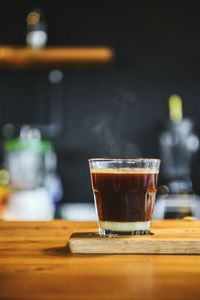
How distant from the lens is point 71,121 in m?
4.48

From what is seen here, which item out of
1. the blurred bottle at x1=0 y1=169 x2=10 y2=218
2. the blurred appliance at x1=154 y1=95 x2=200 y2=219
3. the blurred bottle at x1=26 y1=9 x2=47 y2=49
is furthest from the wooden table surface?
the blurred bottle at x1=26 y1=9 x2=47 y2=49

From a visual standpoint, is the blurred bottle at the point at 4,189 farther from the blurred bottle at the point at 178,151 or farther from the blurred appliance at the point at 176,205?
the blurred bottle at the point at 178,151

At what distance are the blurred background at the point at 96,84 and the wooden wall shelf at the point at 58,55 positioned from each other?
0.14m

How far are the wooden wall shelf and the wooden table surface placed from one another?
123 inches

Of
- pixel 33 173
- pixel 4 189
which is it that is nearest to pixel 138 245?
pixel 4 189

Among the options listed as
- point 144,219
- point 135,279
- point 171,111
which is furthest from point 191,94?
point 135,279

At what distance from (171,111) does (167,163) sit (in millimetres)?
458

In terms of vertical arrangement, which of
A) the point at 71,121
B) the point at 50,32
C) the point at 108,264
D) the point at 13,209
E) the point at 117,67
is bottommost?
the point at 13,209

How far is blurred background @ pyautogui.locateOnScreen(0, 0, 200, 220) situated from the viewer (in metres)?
4.40

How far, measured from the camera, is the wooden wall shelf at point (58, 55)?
406 centimetres

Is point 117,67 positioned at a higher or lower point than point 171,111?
higher

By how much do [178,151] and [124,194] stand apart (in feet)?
10.2

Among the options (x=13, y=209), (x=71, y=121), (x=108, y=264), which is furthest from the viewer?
(x=71, y=121)

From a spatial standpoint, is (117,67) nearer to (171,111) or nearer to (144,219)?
(171,111)
